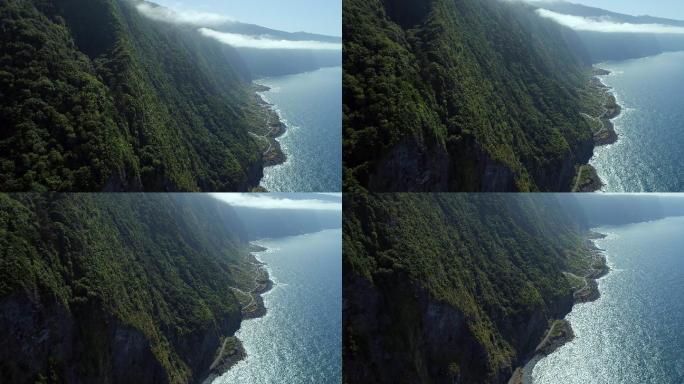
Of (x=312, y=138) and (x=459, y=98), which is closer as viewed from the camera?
(x=312, y=138)

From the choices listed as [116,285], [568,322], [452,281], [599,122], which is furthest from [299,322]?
[599,122]

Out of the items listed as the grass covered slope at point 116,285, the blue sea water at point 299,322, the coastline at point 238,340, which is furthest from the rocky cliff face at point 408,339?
the grass covered slope at point 116,285

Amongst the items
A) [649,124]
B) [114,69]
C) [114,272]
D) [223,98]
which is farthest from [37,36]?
[649,124]

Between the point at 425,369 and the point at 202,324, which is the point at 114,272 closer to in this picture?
the point at 202,324

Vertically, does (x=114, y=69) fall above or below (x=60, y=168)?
above

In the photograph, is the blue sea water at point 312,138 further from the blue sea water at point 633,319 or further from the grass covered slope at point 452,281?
the blue sea water at point 633,319

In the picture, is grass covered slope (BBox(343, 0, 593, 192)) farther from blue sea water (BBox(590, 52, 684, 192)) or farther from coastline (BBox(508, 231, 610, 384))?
coastline (BBox(508, 231, 610, 384))

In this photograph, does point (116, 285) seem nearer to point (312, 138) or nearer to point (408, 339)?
point (312, 138)
